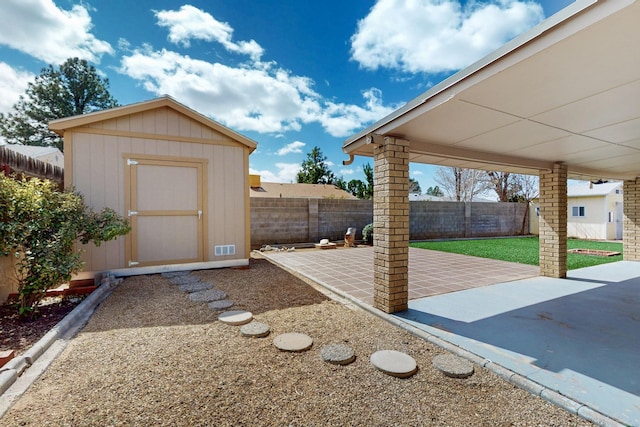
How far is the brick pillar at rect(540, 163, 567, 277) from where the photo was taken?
5.39 metres

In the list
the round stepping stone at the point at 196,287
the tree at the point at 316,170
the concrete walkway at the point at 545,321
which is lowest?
the concrete walkway at the point at 545,321

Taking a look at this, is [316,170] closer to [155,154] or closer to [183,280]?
[155,154]

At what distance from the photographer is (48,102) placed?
61.4ft

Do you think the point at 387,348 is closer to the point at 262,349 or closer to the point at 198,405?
the point at 262,349

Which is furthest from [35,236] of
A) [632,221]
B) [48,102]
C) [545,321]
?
[48,102]

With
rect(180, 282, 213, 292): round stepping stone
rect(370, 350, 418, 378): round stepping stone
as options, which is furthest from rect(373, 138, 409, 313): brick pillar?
A: rect(180, 282, 213, 292): round stepping stone

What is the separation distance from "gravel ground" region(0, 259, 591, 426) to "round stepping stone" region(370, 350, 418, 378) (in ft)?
0.17

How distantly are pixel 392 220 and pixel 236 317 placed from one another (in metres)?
2.20

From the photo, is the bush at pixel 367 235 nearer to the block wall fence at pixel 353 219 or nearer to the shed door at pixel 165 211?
the block wall fence at pixel 353 219

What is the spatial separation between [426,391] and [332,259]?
5824 mm

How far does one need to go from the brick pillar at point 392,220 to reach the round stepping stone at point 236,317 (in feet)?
5.46

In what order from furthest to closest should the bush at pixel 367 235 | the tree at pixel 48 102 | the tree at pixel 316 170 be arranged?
the tree at pixel 316 170, the tree at pixel 48 102, the bush at pixel 367 235

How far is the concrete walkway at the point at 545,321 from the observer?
2125mm

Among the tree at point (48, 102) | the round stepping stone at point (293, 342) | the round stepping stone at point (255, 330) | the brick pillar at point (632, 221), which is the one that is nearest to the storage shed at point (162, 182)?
the round stepping stone at point (255, 330)
